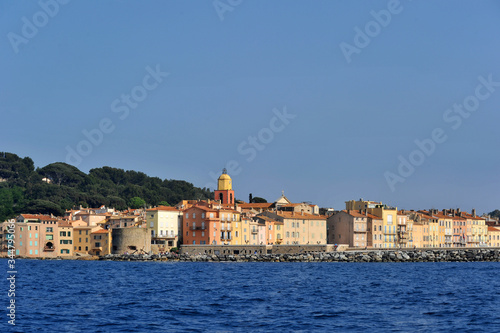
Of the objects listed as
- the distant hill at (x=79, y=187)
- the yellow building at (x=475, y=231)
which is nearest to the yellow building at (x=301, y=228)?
the yellow building at (x=475, y=231)

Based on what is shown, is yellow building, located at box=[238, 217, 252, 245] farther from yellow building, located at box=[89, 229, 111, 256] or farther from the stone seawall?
yellow building, located at box=[89, 229, 111, 256]

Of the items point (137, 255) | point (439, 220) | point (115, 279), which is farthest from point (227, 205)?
point (115, 279)

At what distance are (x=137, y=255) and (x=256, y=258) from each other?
1390 centimetres

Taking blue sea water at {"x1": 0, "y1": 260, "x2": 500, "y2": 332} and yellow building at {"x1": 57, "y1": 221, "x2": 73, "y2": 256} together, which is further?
yellow building at {"x1": 57, "y1": 221, "x2": 73, "y2": 256}

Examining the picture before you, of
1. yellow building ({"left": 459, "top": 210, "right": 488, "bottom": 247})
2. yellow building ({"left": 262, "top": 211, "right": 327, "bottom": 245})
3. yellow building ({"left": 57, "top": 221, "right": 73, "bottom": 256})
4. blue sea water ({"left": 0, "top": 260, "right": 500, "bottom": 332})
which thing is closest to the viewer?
blue sea water ({"left": 0, "top": 260, "right": 500, "bottom": 332})

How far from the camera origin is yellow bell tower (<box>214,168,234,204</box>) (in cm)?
11469

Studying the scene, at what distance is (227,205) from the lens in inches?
4316

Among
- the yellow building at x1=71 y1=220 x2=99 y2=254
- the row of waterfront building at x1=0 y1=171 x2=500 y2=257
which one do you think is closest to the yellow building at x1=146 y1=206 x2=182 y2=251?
the row of waterfront building at x1=0 y1=171 x2=500 y2=257

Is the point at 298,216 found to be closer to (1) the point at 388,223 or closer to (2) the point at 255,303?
(1) the point at 388,223

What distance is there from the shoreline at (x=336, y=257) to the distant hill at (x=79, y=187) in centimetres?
3525

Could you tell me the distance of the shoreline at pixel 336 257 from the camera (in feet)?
296

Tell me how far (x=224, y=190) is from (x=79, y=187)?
155 feet

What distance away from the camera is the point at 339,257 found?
3590 inches

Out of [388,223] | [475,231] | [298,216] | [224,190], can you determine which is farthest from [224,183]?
[475,231]
